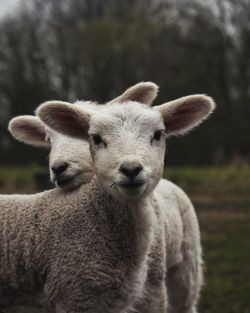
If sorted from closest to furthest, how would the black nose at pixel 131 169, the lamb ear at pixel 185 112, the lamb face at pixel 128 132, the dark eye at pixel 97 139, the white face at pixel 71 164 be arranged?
the black nose at pixel 131 169 → the lamb face at pixel 128 132 → the dark eye at pixel 97 139 → the lamb ear at pixel 185 112 → the white face at pixel 71 164

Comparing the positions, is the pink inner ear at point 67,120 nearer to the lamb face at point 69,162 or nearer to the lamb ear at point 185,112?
the lamb face at point 69,162

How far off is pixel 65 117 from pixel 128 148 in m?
0.73

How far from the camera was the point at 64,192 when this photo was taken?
4.93 m

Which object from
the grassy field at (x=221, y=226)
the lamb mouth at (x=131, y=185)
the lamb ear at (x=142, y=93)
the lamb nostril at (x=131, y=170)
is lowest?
the grassy field at (x=221, y=226)

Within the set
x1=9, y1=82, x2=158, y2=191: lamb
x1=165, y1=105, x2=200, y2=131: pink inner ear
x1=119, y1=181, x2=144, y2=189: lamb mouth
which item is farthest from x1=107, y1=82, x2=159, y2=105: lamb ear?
x1=119, y1=181, x2=144, y2=189: lamb mouth

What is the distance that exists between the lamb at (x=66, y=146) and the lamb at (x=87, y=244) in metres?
0.11

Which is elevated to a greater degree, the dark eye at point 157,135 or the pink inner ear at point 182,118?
the pink inner ear at point 182,118

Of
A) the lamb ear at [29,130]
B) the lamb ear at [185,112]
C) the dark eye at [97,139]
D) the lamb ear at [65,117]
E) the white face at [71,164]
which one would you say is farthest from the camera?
the lamb ear at [29,130]

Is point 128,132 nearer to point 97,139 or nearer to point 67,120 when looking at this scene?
point 97,139

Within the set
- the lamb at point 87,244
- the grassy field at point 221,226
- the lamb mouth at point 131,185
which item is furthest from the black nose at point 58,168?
the grassy field at point 221,226

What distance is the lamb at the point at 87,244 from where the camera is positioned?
4414 millimetres

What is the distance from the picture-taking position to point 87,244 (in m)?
4.53

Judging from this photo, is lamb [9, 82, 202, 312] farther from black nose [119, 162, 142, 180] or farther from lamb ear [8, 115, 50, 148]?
black nose [119, 162, 142, 180]

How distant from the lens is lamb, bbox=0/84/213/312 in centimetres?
441
